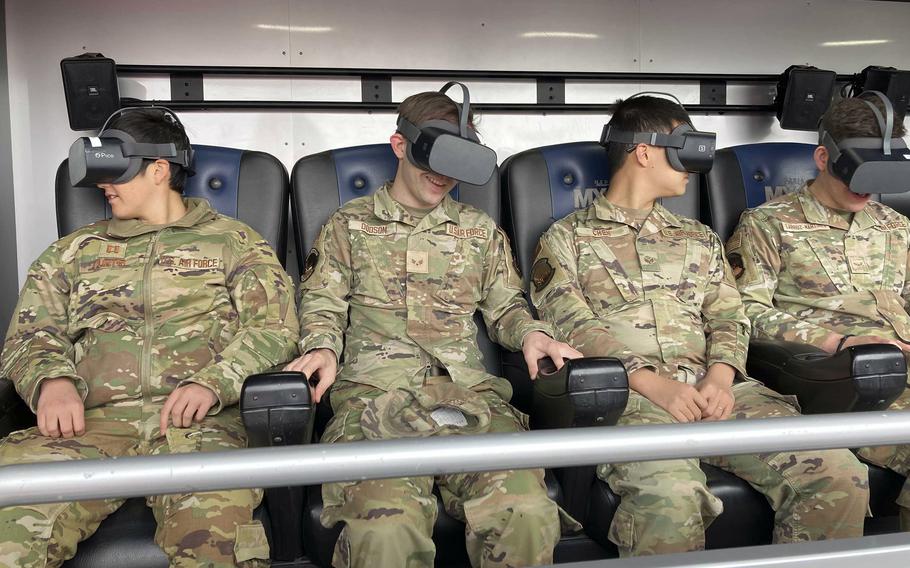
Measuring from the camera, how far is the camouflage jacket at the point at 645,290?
206 cm

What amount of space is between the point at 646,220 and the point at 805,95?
0.96m

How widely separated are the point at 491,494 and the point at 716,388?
2.09 feet

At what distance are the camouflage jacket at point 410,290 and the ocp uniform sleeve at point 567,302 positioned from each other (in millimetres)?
68

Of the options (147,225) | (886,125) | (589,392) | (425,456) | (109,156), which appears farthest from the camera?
(886,125)

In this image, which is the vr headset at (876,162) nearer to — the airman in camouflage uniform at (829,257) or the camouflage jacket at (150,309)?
the airman in camouflage uniform at (829,257)

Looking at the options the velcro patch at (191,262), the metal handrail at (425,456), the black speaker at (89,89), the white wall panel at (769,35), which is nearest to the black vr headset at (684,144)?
the white wall panel at (769,35)

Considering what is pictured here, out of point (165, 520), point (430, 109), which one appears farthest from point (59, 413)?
point (430, 109)

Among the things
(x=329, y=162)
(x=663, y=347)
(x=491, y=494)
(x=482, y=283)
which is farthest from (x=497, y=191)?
(x=491, y=494)

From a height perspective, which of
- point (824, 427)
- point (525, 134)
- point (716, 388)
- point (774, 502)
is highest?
point (525, 134)

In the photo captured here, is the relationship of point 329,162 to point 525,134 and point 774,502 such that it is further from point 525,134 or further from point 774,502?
point 774,502

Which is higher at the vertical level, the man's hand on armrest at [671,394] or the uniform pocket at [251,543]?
the man's hand on armrest at [671,394]

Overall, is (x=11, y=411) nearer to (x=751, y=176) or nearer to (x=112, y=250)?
(x=112, y=250)

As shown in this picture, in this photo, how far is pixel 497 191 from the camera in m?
Result: 2.35

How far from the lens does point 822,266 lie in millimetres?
2336
